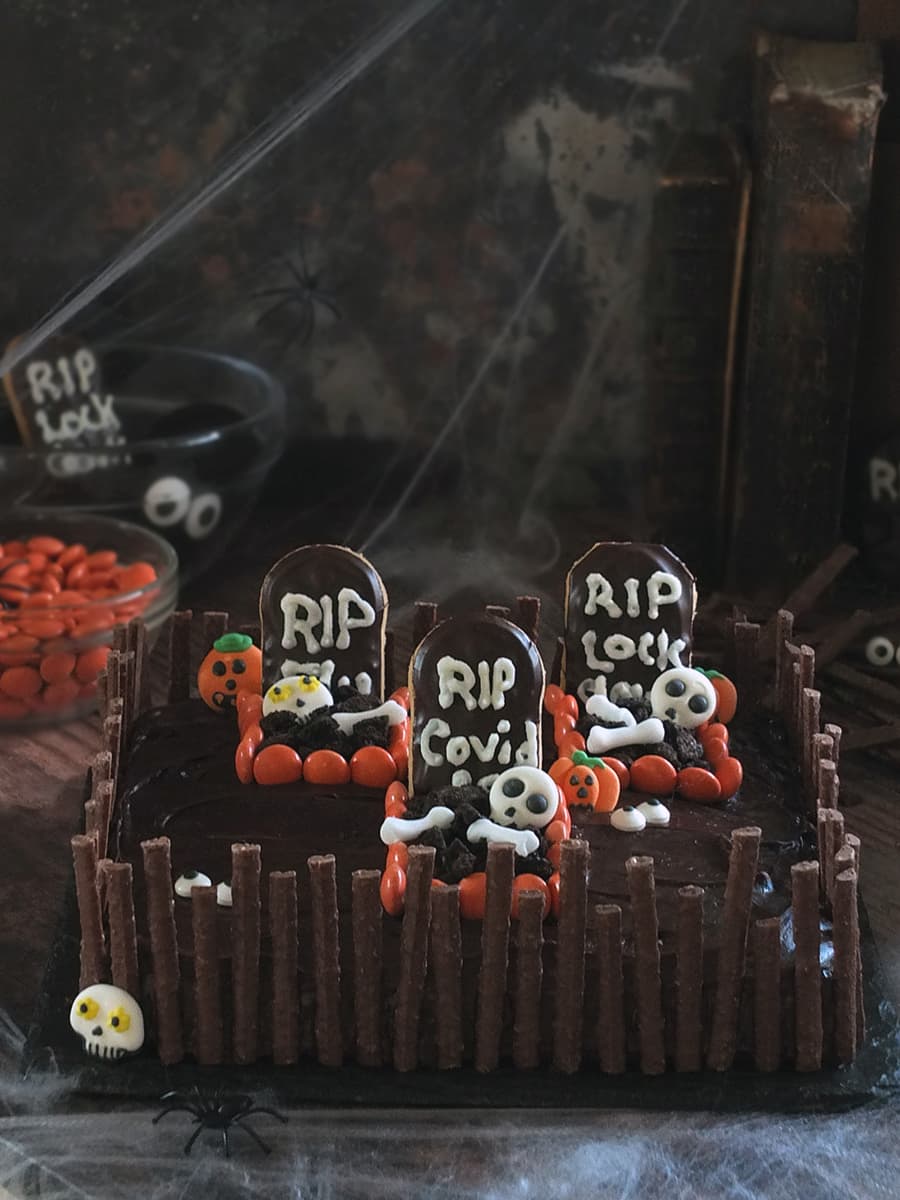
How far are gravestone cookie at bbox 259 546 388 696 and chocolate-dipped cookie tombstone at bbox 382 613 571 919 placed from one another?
242 millimetres

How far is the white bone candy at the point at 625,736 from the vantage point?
261 centimetres

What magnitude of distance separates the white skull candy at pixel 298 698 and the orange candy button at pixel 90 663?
2.79 ft

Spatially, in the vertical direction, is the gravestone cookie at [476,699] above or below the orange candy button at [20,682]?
above

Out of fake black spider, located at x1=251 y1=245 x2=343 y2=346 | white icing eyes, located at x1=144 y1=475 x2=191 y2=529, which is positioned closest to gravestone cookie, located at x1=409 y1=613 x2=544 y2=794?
white icing eyes, located at x1=144 y1=475 x2=191 y2=529

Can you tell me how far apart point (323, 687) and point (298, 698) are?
0.04 metres

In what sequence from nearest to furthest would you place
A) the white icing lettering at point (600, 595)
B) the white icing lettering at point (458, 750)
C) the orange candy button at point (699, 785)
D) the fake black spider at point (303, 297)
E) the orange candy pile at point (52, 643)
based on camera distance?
the white icing lettering at point (458, 750) < the orange candy button at point (699, 785) < the white icing lettering at point (600, 595) < the orange candy pile at point (52, 643) < the fake black spider at point (303, 297)

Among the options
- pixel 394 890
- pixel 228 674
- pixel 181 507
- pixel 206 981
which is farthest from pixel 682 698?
pixel 181 507

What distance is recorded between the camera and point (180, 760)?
2686mm

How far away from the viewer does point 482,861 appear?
7.75 feet

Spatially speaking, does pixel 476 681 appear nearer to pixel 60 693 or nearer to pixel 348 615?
pixel 348 615

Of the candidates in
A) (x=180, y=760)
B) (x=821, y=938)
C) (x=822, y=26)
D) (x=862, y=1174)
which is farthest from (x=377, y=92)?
(x=862, y=1174)

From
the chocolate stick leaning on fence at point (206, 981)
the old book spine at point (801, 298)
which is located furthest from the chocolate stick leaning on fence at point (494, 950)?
the old book spine at point (801, 298)

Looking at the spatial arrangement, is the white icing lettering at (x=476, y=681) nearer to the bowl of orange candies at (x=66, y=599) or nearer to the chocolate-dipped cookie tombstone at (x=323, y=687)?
the chocolate-dipped cookie tombstone at (x=323, y=687)

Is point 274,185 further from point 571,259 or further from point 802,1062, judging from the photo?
point 802,1062
